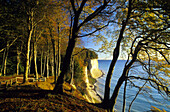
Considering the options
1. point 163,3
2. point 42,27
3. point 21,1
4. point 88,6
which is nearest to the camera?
point 163,3

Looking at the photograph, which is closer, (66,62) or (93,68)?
(66,62)

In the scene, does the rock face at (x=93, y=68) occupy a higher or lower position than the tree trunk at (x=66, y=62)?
lower

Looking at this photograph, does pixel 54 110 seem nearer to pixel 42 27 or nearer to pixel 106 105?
pixel 106 105

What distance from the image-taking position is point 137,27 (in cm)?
584

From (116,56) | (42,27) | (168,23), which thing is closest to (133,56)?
(116,56)

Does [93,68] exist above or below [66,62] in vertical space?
below

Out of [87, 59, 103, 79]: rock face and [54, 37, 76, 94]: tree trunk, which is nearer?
[54, 37, 76, 94]: tree trunk

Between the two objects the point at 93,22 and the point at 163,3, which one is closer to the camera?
the point at 163,3

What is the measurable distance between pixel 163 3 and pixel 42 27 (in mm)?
11225

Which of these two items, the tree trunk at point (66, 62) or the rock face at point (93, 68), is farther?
the rock face at point (93, 68)

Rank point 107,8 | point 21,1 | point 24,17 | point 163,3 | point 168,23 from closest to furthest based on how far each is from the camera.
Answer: point 163,3 < point 168,23 < point 107,8 < point 21,1 < point 24,17

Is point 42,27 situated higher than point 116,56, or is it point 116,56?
point 42,27

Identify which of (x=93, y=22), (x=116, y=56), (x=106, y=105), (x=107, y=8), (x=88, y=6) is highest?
(x=88, y=6)

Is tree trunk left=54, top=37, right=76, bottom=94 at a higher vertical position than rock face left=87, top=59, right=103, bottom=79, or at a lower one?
higher
